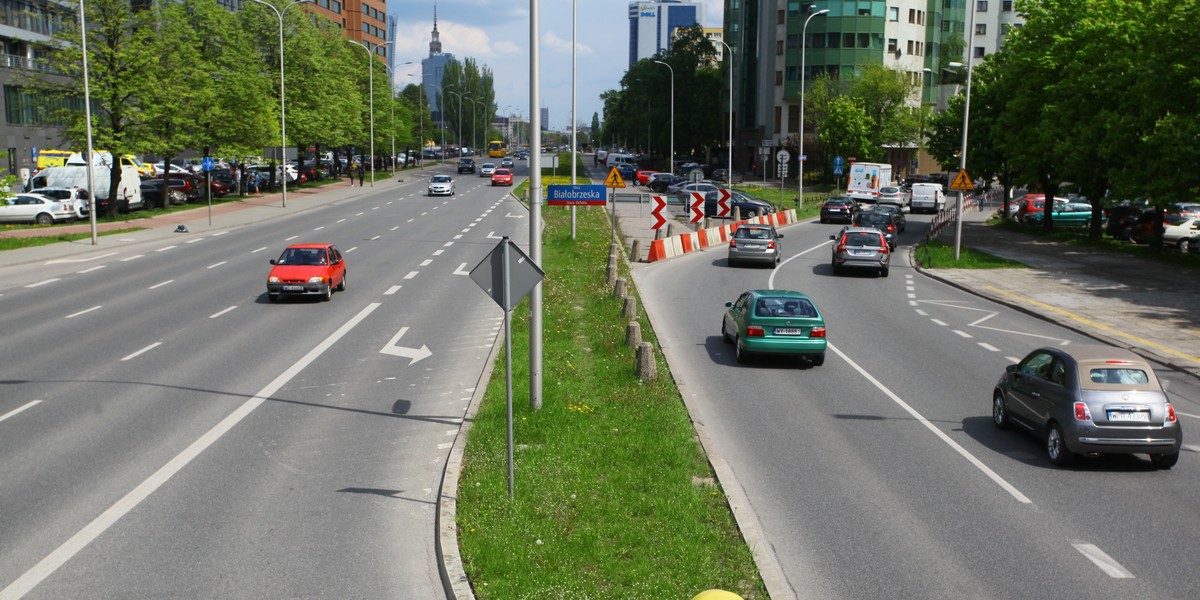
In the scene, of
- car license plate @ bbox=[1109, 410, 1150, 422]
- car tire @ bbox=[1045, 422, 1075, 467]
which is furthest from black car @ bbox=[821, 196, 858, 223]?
car license plate @ bbox=[1109, 410, 1150, 422]

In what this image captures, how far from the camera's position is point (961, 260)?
1510 inches

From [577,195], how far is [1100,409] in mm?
8057

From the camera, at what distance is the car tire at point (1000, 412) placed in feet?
49.9

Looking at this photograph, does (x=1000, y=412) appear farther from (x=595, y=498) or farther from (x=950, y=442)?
(x=595, y=498)

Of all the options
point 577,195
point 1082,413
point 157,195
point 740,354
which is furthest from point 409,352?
point 157,195

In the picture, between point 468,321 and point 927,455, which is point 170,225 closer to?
point 468,321

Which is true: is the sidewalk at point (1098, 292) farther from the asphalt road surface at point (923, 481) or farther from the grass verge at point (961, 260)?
the asphalt road surface at point (923, 481)

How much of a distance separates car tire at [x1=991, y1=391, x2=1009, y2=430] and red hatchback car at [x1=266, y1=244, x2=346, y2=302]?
54.5 ft

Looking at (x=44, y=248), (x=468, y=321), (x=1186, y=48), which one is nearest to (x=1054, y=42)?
(x=1186, y=48)

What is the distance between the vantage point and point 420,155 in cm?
14362

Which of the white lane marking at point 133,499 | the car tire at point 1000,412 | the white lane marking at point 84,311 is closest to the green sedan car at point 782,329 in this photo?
the car tire at point 1000,412

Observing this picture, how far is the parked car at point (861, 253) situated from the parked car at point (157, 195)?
38086 millimetres

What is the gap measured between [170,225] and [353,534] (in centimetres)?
4205

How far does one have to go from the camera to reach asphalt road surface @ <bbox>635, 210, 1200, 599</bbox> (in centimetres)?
960
